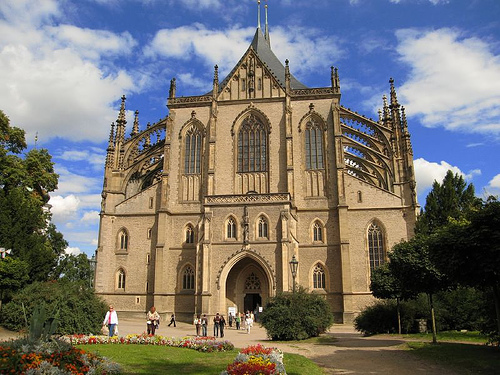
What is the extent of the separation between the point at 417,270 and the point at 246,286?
1986 cm

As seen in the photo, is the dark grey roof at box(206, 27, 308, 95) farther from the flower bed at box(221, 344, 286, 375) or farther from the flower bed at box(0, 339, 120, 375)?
the flower bed at box(0, 339, 120, 375)

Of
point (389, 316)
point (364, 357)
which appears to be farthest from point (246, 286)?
point (364, 357)

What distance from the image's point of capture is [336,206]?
37.4 m

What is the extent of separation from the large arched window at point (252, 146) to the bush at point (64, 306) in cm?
1969

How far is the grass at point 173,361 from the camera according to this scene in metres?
11.9

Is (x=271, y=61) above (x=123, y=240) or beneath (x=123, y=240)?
above

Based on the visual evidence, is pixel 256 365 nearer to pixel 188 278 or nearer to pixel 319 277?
pixel 319 277

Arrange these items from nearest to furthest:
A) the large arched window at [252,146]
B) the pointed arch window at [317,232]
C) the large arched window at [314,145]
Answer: the pointed arch window at [317,232]
the large arched window at [314,145]
the large arched window at [252,146]

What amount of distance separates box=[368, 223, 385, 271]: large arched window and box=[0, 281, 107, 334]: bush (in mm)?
22411

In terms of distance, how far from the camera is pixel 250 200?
35.7m

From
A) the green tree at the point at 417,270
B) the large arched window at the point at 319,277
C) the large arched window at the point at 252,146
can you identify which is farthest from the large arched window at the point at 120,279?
the green tree at the point at 417,270

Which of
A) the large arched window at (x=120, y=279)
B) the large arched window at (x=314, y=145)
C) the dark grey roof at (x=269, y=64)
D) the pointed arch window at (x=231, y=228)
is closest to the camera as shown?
the pointed arch window at (x=231, y=228)

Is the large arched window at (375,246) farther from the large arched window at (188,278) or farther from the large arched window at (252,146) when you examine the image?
the large arched window at (188,278)

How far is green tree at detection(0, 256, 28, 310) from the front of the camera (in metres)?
25.1
